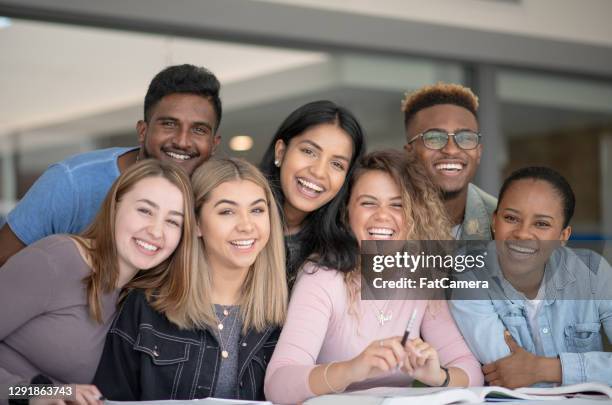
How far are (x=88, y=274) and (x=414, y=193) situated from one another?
41.0 inches

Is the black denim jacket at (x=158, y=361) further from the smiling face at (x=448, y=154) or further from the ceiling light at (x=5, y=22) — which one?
the ceiling light at (x=5, y=22)

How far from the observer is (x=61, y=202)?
2832mm

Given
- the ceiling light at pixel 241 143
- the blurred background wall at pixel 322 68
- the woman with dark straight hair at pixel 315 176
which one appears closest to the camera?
the woman with dark straight hair at pixel 315 176

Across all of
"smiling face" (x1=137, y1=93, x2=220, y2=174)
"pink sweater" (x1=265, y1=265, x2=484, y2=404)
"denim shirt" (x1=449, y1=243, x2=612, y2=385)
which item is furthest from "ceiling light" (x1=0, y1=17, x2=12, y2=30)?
"denim shirt" (x1=449, y1=243, x2=612, y2=385)

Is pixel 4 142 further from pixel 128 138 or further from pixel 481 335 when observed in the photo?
pixel 481 335

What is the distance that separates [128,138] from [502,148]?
2.59 metres

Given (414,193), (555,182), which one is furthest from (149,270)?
(555,182)

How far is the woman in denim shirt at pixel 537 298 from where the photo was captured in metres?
2.44

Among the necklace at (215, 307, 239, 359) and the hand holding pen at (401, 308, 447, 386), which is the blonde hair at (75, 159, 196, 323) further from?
the hand holding pen at (401, 308, 447, 386)

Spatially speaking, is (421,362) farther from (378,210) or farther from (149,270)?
(149,270)

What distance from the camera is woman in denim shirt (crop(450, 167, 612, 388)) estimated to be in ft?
8.00

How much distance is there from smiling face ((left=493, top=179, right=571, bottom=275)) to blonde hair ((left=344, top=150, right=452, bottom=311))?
0.73 feet

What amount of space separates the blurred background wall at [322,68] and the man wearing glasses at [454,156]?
5.52 ft

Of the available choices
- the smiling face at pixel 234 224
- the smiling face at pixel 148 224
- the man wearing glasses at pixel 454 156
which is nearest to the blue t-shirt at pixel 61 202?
the smiling face at pixel 148 224
